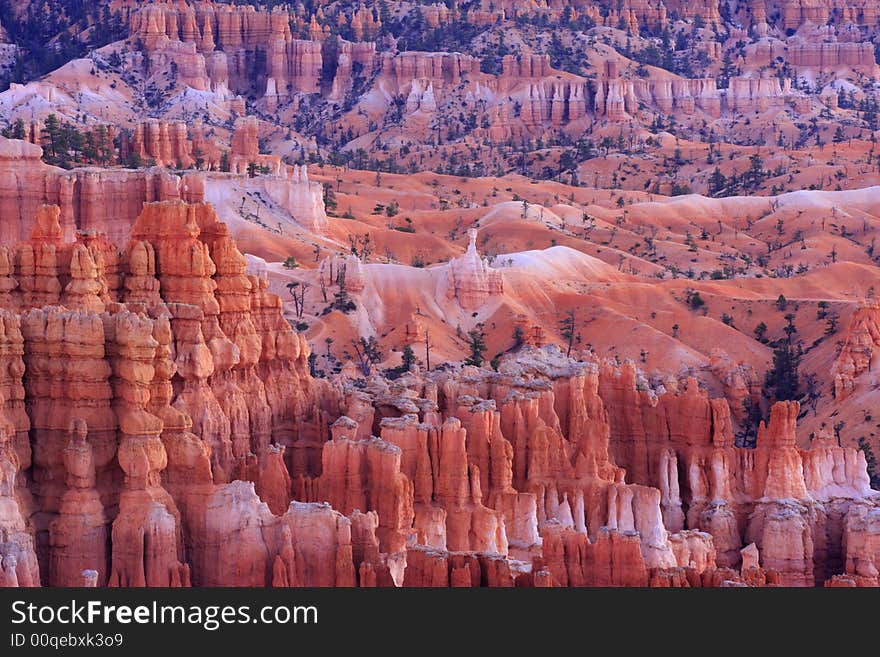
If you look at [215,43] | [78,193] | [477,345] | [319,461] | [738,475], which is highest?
[319,461]

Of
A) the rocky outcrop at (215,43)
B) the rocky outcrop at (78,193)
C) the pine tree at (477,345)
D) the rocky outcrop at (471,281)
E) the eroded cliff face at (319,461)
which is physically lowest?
the rocky outcrop at (215,43)

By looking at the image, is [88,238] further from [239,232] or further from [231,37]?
[231,37]

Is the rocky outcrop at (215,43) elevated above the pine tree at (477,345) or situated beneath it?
situated beneath

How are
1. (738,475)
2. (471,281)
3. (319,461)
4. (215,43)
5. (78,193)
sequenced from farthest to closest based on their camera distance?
(215,43), (471,281), (78,193), (738,475), (319,461)

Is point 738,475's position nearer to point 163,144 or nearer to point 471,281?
point 471,281

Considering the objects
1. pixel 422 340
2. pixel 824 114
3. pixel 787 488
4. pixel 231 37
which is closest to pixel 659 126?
pixel 824 114

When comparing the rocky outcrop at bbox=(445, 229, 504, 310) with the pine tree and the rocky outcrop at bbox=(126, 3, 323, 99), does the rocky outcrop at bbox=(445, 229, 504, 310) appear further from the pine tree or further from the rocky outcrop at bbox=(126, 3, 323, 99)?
the rocky outcrop at bbox=(126, 3, 323, 99)

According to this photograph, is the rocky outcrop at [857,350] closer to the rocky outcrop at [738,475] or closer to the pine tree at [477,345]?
the pine tree at [477,345]

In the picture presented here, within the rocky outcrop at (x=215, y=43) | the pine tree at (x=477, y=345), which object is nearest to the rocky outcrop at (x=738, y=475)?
the pine tree at (x=477, y=345)

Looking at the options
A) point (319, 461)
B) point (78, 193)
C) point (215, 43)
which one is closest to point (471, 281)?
point (78, 193)

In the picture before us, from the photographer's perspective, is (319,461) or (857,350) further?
(857,350)

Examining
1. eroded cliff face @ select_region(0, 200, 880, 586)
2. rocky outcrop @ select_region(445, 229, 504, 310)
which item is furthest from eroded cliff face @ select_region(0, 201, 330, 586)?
rocky outcrop @ select_region(445, 229, 504, 310)

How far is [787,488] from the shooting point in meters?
49.7

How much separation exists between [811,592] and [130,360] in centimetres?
1238
